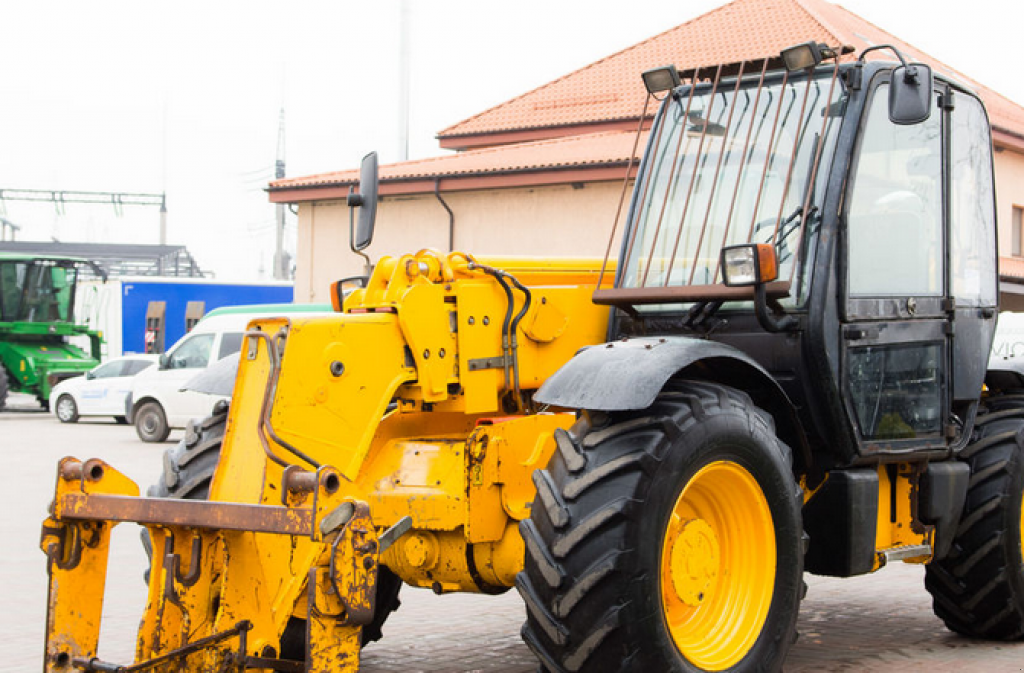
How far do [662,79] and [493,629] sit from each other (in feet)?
10.8

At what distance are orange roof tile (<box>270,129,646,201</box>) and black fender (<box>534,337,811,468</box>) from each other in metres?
17.6

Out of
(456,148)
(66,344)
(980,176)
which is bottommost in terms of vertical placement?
(66,344)

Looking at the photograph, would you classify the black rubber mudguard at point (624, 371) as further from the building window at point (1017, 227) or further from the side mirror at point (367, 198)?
the building window at point (1017, 227)

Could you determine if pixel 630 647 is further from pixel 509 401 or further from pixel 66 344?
pixel 66 344

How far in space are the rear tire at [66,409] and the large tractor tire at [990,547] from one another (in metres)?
22.7

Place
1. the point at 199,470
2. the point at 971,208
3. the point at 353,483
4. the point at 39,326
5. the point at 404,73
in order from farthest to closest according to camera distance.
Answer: the point at 39,326
the point at 404,73
the point at 971,208
the point at 199,470
the point at 353,483

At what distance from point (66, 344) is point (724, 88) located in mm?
27397

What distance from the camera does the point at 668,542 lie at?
209 inches

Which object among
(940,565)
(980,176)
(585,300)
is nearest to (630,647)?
(585,300)

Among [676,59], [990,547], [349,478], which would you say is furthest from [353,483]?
[676,59]

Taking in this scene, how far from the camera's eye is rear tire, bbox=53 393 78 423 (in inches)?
1059

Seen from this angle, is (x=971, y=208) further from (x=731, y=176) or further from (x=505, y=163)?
(x=505, y=163)

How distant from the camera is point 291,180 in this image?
2938 centimetres

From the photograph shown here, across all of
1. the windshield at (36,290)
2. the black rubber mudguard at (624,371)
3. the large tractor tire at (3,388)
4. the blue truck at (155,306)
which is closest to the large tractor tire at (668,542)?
the black rubber mudguard at (624,371)
